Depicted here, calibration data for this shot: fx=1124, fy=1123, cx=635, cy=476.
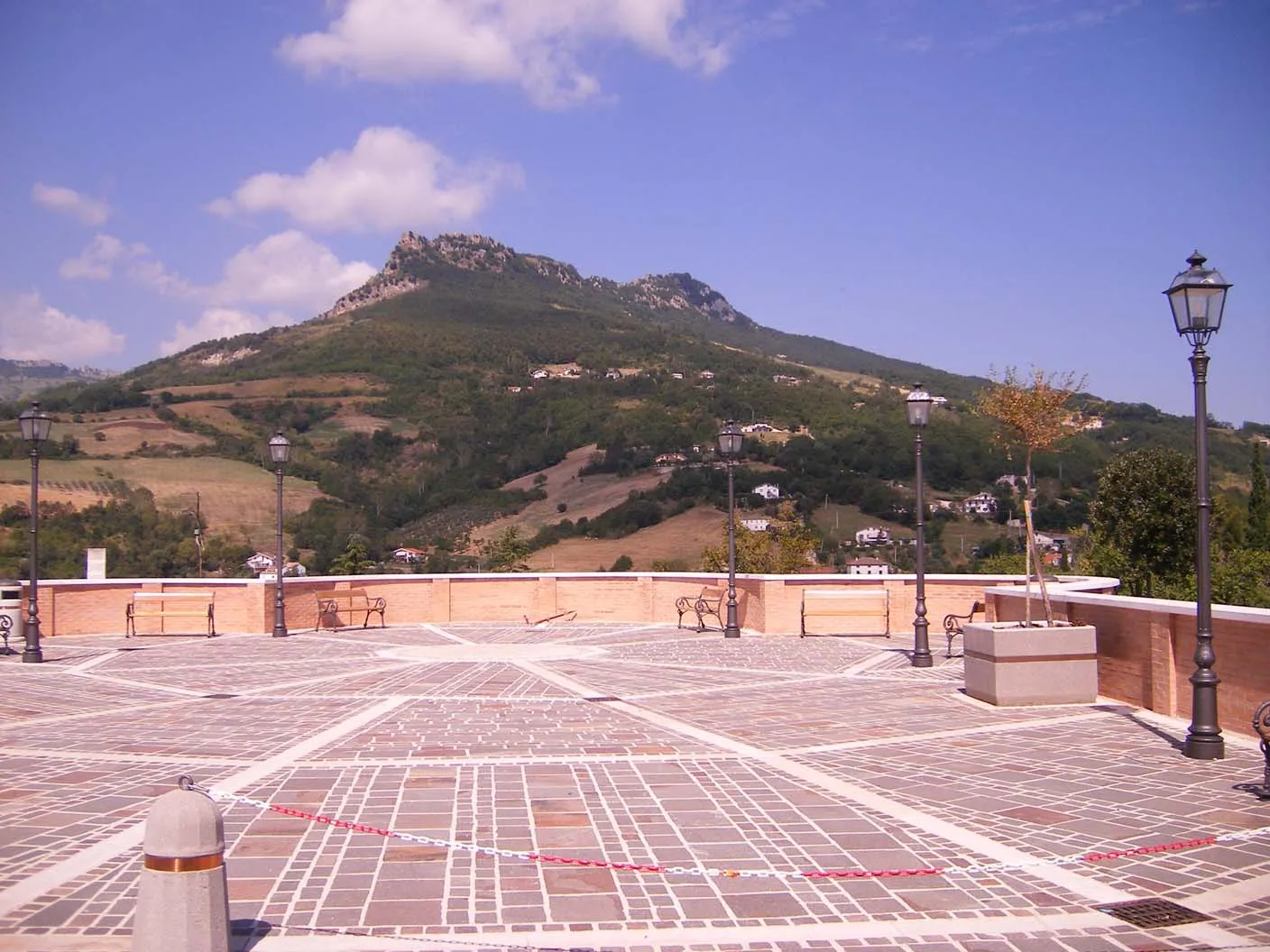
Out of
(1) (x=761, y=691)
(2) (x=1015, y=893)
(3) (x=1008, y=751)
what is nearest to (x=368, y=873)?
(2) (x=1015, y=893)

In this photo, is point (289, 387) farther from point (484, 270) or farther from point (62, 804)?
point (62, 804)

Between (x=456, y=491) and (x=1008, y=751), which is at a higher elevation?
(x=456, y=491)

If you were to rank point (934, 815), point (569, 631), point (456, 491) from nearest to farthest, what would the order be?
point (934, 815), point (569, 631), point (456, 491)

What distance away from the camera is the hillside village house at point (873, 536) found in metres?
56.0

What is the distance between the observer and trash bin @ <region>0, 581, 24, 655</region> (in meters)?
18.1

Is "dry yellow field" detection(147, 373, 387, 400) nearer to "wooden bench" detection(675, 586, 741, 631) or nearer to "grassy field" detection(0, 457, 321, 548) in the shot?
"grassy field" detection(0, 457, 321, 548)

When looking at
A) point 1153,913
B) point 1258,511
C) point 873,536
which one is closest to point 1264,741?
point 1153,913

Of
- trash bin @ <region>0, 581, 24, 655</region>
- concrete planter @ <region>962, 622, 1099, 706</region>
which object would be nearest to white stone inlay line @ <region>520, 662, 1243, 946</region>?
concrete planter @ <region>962, 622, 1099, 706</region>

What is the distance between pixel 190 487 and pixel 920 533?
60749 millimetres

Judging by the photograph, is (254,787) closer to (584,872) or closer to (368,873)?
(368,873)

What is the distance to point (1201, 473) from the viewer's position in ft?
30.6

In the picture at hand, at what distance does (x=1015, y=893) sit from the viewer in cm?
583

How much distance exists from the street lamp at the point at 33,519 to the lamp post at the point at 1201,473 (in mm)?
15075

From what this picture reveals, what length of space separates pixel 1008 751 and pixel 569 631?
41.8ft
